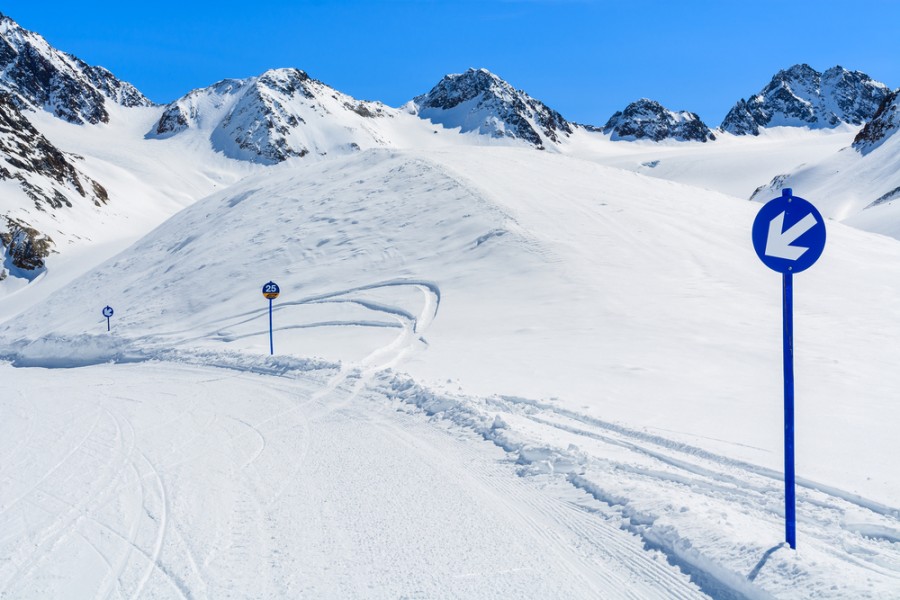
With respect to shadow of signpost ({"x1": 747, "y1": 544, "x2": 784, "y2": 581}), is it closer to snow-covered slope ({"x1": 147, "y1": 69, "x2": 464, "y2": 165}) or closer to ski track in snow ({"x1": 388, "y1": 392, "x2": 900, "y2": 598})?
ski track in snow ({"x1": 388, "y1": 392, "x2": 900, "y2": 598})

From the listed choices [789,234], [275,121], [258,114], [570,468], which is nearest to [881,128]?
[275,121]

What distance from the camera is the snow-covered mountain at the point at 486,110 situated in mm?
174775

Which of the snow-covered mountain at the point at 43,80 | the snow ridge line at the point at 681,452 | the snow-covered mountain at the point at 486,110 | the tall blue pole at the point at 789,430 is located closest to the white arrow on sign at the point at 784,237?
the tall blue pole at the point at 789,430

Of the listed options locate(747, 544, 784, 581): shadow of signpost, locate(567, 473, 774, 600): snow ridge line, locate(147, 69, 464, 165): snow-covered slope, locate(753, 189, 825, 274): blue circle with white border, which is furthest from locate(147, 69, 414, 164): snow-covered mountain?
locate(747, 544, 784, 581): shadow of signpost

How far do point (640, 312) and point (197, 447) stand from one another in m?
11.0

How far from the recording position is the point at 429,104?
190625 millimetres

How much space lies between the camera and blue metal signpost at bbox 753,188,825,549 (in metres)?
4.46

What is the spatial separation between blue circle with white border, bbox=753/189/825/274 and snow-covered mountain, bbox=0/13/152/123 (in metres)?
148

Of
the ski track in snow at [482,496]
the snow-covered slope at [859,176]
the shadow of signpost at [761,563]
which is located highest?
the snow-covered slope at [859,176]

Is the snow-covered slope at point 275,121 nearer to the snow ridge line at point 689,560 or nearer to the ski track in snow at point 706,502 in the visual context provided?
the ski track in snow at point 706,502

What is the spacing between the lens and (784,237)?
4.55 m

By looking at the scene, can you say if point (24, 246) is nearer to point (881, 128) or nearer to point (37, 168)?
point (37, 168)

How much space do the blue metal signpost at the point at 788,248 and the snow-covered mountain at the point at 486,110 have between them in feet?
561

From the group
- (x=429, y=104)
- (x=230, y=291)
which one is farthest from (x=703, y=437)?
(x=429, y=104)
